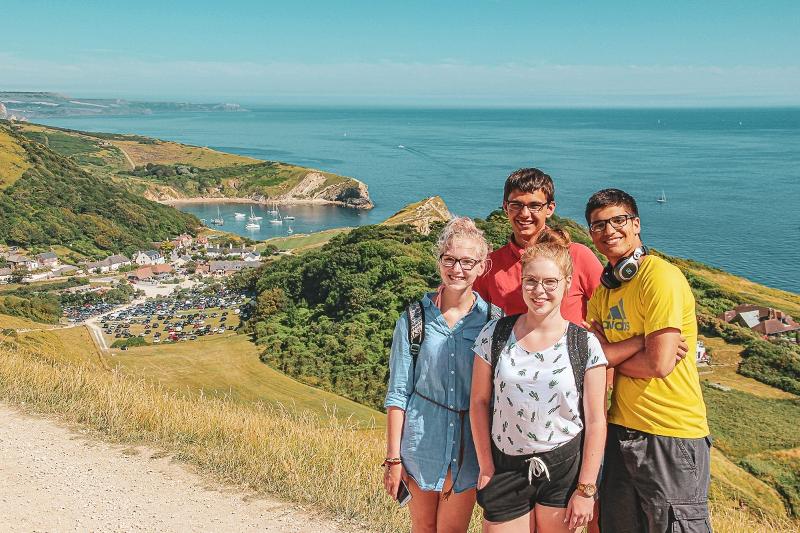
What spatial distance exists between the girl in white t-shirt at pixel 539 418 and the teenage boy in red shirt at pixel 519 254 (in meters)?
0.43

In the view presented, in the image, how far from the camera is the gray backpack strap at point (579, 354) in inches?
90.8

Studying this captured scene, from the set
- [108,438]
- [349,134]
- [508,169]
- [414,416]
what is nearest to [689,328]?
[414,416]

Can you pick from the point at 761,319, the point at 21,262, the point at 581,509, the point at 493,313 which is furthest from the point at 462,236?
the point at 21,262

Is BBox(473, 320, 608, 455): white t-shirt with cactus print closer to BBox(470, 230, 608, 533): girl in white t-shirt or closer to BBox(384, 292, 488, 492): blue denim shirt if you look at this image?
BBox(470, 230, 608, 533): girl in white t-shirt

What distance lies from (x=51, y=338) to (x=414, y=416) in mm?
13920

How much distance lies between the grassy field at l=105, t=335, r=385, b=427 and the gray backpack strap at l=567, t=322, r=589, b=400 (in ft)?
29.0

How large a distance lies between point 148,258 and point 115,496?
57.7 metres

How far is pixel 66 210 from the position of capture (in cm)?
6606

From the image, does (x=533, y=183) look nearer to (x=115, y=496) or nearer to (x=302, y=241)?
(x=115, y=496)

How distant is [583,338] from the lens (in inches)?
91.7

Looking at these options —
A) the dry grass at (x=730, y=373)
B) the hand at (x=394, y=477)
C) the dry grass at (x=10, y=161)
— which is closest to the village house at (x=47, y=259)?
the dry grass at (x=10, y=161)

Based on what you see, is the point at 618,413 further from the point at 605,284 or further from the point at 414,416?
the point at 414,416

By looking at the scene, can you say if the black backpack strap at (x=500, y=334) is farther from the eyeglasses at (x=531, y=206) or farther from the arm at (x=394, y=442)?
the eyeglasses at (x=531, y=206)

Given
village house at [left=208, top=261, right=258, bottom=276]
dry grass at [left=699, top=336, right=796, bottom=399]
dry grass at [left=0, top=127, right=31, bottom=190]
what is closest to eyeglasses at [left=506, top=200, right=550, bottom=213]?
dry grass at [left=699, top=336, right=796, bottom=399]
